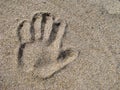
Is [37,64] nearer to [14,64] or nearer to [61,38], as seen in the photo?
[14,64]

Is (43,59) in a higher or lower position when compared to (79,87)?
higher

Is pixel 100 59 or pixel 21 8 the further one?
pixel 21 8

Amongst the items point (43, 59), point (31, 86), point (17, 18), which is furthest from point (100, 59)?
point (17, 18)

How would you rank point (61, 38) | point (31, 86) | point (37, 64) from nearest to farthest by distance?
point (31, 86)
point (37, 64)
point (61, 38)

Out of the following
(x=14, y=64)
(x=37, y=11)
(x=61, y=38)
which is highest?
(x=37, y=11)
